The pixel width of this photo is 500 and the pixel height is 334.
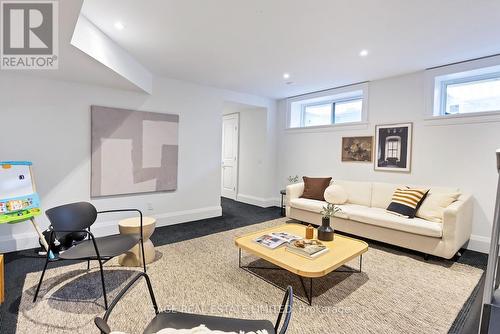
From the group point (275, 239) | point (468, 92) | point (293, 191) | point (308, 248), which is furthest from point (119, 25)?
point (468, 92)

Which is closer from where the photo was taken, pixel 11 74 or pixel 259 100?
pixel 11 74

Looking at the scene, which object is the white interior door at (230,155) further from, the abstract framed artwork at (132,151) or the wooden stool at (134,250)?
the wooden stool at (134,250)

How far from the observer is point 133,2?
2057 mm

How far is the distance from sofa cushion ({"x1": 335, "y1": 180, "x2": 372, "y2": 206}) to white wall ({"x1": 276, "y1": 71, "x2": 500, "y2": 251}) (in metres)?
0.29

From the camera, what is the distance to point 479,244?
10.6ft

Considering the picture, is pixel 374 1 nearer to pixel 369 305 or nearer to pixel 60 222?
pixel 369 305

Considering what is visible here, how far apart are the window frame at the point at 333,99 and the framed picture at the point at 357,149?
284 mm

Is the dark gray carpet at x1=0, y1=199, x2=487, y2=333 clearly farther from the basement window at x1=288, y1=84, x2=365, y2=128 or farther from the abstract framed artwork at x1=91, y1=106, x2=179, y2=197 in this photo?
the basement window at x1=288, y1=84, x2=365, y2=128

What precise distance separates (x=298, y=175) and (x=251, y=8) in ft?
12.2

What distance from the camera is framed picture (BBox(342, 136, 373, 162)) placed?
13.9 feet

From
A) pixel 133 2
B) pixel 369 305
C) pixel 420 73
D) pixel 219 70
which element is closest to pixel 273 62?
pixel 219 70

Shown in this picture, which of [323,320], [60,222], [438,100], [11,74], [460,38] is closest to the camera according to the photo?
[323,320]

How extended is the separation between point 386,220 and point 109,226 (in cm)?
386

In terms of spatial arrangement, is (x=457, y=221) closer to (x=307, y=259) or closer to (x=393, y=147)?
(x=393, y=147)
